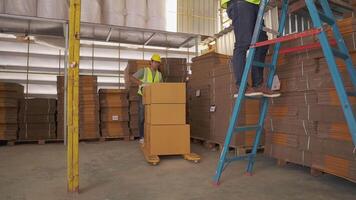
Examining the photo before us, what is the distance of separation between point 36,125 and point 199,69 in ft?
13.5

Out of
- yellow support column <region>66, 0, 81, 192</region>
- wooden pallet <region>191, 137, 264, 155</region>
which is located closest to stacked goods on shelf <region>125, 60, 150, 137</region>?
wooden pallet <region>191, 137, 264, 155</region>

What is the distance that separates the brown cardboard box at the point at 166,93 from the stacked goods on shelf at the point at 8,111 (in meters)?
3.99

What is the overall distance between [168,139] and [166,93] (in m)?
0.71

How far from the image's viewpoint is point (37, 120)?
6977 millimetres

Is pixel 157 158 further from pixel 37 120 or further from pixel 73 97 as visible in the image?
pixel 37 120

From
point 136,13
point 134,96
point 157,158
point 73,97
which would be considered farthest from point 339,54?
point 136,13

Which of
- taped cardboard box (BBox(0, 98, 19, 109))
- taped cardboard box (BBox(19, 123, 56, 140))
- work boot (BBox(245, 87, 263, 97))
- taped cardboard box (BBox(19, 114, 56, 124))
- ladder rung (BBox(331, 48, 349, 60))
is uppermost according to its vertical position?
ladder rung (BBox(331, 48, 349, 60))

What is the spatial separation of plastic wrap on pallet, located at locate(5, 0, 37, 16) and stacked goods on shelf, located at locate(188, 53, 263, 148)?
404cm

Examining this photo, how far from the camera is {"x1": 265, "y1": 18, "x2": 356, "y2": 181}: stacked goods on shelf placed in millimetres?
2934

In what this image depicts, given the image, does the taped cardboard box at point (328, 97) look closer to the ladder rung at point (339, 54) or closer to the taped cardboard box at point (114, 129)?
the ladder rung at point (339, 54)

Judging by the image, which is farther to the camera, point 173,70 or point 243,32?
point 173,70

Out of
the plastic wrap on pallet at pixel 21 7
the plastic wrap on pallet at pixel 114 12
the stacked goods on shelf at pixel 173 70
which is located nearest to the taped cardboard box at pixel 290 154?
the stacked goods on shelf at pixel 173 70

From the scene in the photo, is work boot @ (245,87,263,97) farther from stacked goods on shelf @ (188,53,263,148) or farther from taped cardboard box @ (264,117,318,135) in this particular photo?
stacked goods on shelf @ (188,53,263,148)

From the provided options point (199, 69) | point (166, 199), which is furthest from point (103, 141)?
point (166, 199)
